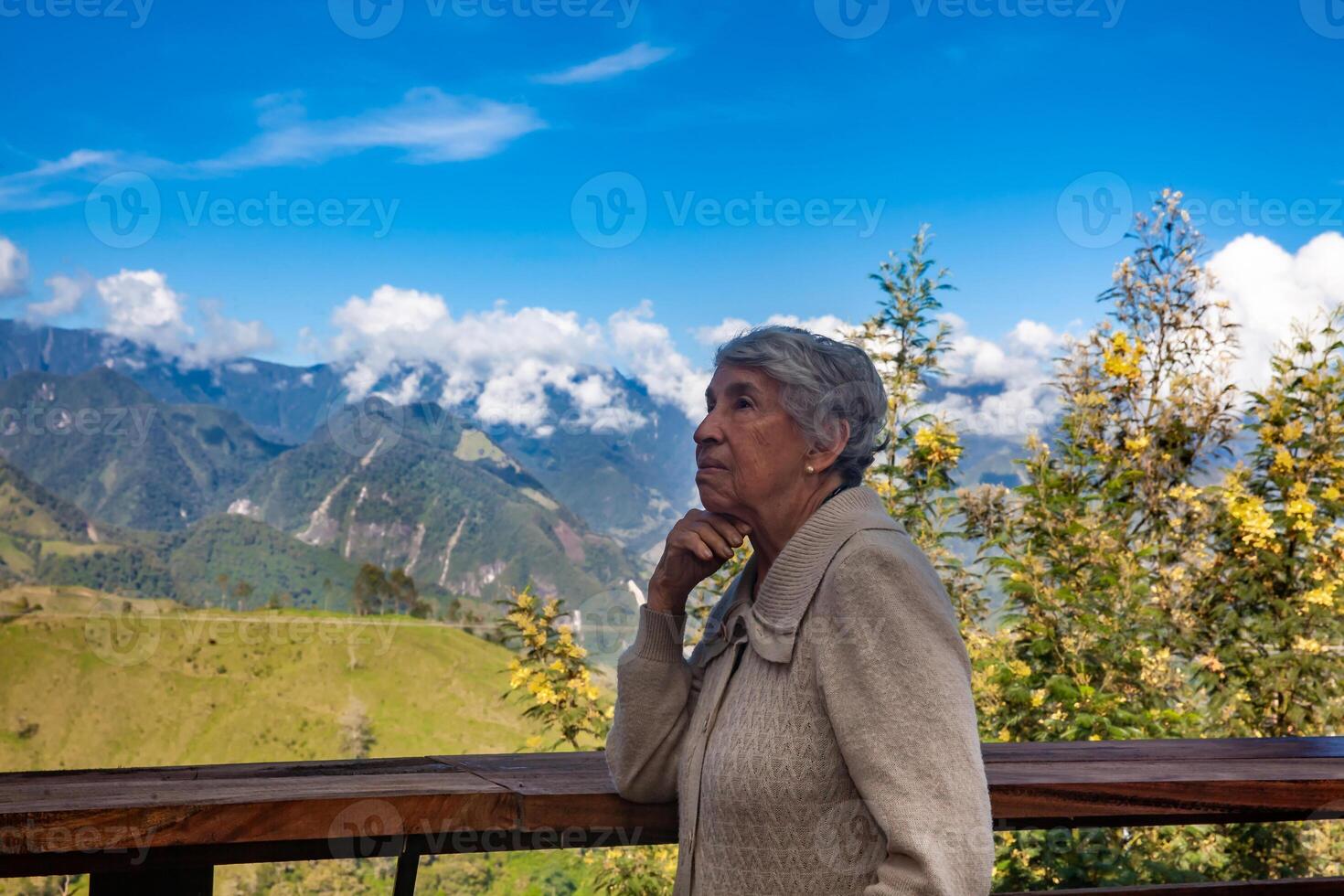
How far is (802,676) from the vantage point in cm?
140

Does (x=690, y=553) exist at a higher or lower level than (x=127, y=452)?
lower

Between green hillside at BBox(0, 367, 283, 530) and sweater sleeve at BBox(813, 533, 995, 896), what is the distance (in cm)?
5905

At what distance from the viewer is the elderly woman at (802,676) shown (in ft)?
4.11

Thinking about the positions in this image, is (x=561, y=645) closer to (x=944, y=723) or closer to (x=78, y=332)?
(x=944, y=723)

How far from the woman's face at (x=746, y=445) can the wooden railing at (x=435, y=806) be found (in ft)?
1.51

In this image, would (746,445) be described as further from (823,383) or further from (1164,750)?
(1164,750)

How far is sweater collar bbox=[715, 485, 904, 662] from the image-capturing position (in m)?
1.43

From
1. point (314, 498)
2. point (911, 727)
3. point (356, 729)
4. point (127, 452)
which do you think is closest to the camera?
point (911, 727)

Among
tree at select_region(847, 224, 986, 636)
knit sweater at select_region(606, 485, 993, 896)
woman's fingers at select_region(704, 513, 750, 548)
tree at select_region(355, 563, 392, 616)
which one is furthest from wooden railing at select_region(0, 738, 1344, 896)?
tree at select_region(355, 563, 392, 616)

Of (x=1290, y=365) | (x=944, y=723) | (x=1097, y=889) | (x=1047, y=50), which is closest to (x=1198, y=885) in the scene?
(x=1097, y=889)

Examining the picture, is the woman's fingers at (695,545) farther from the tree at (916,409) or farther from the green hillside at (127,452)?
the green hillside at (127,452)

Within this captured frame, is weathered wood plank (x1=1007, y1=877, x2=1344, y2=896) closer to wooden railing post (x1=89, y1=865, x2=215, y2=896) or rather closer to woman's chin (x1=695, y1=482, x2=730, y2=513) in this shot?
woman's chin (x1=695, y1=482, x2=730, y2=513)

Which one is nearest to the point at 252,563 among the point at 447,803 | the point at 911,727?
the point at 447,803

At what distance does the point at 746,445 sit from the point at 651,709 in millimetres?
410
